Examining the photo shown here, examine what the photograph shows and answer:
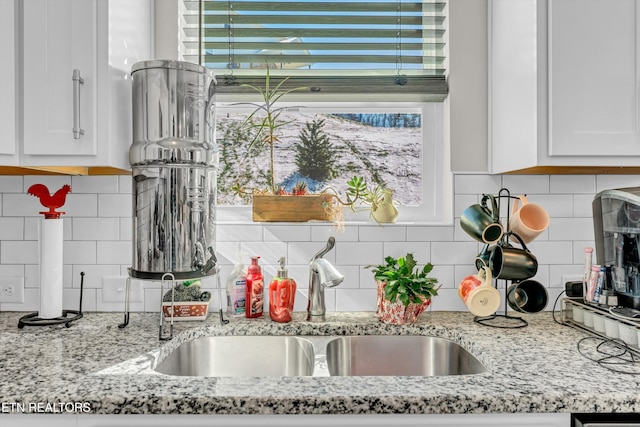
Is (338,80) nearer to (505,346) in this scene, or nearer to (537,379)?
(505,346)

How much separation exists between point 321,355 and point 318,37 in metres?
1.27

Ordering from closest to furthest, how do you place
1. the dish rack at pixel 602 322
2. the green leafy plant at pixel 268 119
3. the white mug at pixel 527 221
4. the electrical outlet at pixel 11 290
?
1. the dish rack at pixel 602 322
2. the white mug at pixel 527 221
3. the electrical outlet at pixel 11 290
4. the green leafy plant at pixel 268 119

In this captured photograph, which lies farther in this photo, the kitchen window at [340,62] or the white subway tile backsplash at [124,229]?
the kitchen window at [340,62]

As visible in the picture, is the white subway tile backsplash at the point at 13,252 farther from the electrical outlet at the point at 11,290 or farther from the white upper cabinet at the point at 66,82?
the white upper cabinet at the point at 66,82

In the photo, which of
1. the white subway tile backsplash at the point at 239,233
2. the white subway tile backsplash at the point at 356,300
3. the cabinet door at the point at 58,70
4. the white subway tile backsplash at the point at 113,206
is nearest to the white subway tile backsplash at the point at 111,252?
the white subway tile backsplash at the point at 113,206

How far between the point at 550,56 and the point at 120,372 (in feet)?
→ 4.81

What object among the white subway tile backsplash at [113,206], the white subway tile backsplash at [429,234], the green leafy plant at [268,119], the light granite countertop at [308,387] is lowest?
the light granite countertop at [308,387]

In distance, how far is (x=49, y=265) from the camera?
1448 millimetres

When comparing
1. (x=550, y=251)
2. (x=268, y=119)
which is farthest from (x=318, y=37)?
(x=550, y=251)

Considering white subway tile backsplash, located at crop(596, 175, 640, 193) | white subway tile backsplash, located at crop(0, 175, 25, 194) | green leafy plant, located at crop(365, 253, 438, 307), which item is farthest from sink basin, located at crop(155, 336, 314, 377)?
white subway tile backsplash, located at crop(596, 175, 640, 193)

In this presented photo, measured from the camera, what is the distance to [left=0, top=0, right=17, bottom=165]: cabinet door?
1276 millimetres

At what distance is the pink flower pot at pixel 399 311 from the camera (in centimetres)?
148

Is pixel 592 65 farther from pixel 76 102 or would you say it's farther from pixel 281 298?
pixel 76 102

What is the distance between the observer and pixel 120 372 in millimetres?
1049
